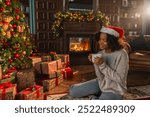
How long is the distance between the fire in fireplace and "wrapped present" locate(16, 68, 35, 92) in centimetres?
299

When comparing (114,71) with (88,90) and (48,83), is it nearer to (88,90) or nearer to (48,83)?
(88,90)

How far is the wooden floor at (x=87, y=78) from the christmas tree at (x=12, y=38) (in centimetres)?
78

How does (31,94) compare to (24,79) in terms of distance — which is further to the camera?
(24,79)

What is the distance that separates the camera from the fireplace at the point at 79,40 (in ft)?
21.6

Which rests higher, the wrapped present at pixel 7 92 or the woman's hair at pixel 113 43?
the woman's hair at pixel 113 43

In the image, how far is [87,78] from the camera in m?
4.77

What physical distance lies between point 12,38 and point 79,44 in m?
3.07

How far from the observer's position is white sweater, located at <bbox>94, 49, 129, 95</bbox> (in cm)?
244

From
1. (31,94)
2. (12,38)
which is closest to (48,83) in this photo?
(31,94)

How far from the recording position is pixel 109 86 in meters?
2.54

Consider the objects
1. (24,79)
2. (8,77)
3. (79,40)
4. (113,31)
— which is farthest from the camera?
(79,40)

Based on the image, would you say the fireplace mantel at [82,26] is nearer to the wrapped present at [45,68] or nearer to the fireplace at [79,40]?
the fireplace at [79,40]

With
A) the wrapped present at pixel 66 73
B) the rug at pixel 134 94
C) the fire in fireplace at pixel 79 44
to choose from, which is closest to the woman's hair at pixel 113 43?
the rug at pixel 134 94

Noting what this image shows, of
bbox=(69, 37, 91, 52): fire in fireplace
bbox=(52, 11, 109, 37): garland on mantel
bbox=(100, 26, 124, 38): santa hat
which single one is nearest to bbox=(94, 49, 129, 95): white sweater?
bbox=(100, 26, 124, 38): santa hat
